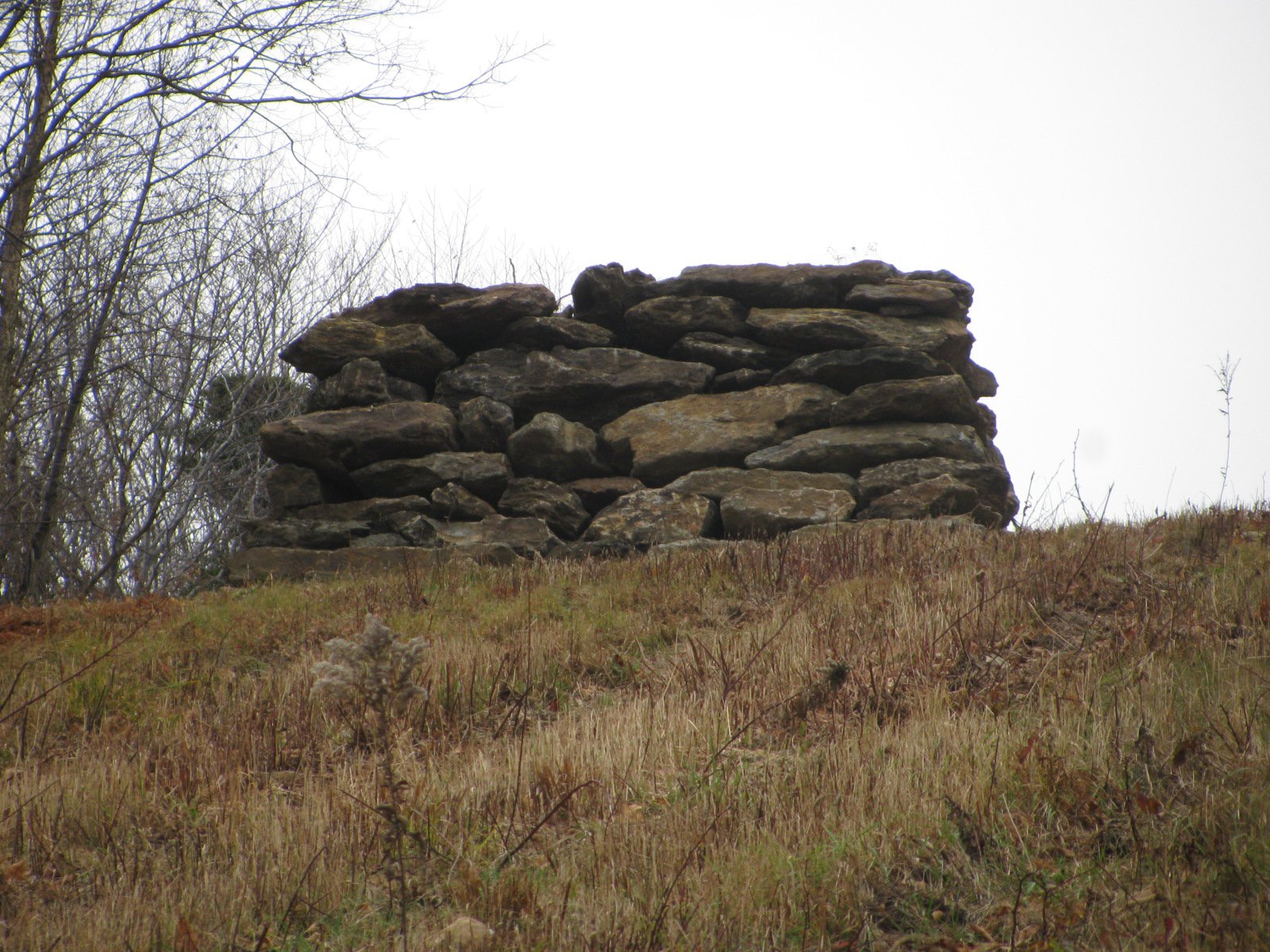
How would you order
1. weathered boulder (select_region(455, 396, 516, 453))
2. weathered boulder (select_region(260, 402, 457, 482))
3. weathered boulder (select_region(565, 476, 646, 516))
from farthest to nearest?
weathered boulder (select_region(455, 396, 516, 453))
weathered boulder (select_region(565, 476, 646, 516))
weathered boulder (select_region(260, 402, 457, 482))

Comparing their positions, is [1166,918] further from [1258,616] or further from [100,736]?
[100,736]

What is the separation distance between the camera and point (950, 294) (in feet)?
33.7

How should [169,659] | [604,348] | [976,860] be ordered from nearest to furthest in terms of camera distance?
1. [976,860]
2. [169,659]
3. [604,348]

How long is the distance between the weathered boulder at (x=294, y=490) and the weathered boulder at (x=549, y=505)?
189cm

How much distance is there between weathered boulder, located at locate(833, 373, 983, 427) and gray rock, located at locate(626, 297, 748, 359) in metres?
1.64

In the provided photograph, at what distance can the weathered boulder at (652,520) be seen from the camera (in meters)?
8.50

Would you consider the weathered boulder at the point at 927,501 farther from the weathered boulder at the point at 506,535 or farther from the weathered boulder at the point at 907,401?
the weathered boulder at the point at 506,535

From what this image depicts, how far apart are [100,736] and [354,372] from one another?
229 inches

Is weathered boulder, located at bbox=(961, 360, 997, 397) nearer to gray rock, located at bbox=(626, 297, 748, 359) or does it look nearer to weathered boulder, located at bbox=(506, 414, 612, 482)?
gray rock, located at bbox=(626, 297, 748, 359)

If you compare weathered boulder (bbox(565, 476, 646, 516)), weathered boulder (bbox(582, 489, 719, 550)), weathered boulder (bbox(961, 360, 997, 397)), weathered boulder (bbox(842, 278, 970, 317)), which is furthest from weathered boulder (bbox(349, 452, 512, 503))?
weathered boulder (bbox(961, 360, 997, 397))

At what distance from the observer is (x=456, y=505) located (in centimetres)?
885

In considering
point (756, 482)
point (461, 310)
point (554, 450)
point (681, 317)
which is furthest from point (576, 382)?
point (756, 482)

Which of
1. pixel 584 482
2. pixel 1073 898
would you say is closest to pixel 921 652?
pixel 1073 898

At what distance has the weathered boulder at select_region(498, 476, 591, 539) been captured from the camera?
8914 mm
